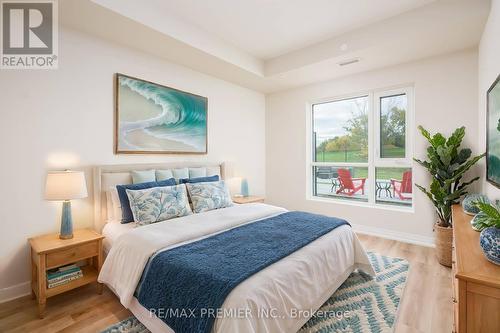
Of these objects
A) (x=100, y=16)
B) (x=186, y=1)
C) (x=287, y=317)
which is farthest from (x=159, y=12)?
(x=287, y=317)

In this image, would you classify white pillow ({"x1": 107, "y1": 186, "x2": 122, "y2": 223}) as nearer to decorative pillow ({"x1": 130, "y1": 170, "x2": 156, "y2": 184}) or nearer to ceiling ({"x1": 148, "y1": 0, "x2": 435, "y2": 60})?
decorative pillow ({"x1": 130, "y1": 170, "x2": 156, "y2": 184})

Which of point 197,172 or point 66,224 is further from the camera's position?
point 197,172

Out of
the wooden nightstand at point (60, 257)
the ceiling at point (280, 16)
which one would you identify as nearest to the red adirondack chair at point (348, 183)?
the ceiling at point (280, 16)

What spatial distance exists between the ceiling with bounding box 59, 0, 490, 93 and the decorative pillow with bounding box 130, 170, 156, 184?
1464 mm

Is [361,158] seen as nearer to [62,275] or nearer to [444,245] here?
[444,245]

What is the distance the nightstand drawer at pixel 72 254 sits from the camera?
6.65ft

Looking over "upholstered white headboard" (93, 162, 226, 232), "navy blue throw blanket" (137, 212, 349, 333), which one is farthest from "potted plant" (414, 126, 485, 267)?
"upholstered white headboard" (93, 162, 226, 232)

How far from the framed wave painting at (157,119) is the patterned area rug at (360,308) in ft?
6.22

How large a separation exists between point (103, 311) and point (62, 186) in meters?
1.10

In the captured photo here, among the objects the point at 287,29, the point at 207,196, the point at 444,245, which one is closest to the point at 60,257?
the point at 207,196

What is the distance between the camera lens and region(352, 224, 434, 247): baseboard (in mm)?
3411

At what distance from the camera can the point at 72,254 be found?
7.00 feet

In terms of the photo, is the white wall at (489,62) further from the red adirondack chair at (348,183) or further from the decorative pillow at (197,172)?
the decorative pillow at (197,172)

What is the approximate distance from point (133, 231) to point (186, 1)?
2264 mm
